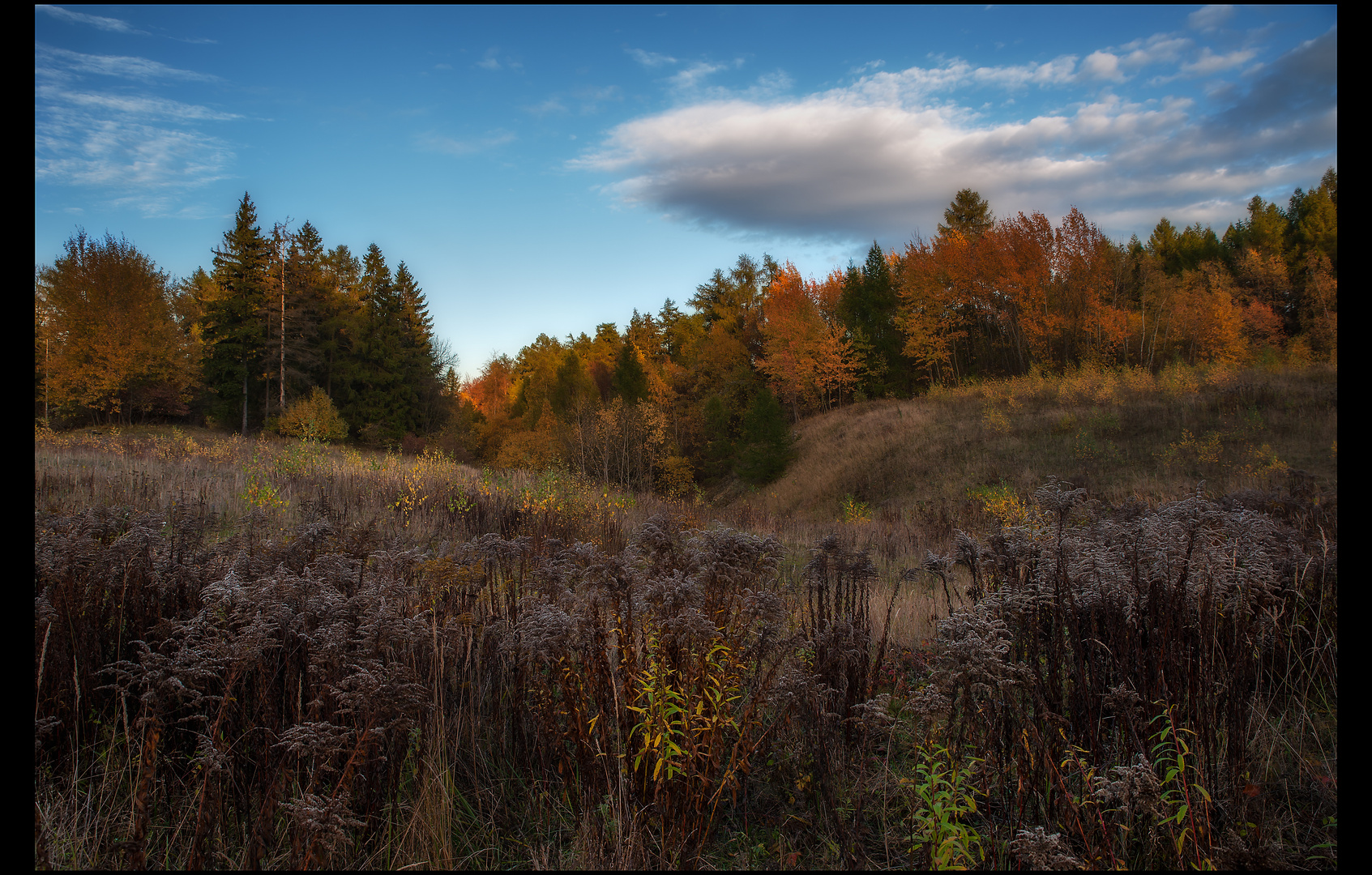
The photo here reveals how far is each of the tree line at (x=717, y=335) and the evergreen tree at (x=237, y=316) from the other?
0.39 feet

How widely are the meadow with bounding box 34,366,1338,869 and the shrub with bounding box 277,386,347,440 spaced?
2879cm

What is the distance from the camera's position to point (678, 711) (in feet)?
7.23

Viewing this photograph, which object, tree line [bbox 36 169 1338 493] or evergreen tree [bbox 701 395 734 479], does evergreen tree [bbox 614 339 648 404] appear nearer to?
tree line [bbox 36 169 1338 493]

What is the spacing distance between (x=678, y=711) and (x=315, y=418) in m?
33.2

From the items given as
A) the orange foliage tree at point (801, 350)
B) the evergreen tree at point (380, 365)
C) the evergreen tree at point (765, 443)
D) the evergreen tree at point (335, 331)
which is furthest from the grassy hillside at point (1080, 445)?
the evergreen tree at point (335, 331)

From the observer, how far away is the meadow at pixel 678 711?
6.97ft

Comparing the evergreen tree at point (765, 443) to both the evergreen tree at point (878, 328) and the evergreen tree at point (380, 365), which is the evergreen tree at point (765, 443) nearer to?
the evergreen tree at point (878, 328)

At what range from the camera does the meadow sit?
2.12m

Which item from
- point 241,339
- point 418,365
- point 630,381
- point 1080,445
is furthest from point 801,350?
point 241,339

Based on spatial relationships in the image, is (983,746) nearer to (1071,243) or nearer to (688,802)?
(688,802)

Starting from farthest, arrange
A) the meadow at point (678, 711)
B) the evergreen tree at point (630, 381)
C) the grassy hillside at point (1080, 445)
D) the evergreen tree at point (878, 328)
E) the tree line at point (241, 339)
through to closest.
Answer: the evergreen tree at point (878, 328) → the evergreen tree at point (630, 381) → the tree line at point (241, 339) → the grassy hillside at point (1080, 445) → the meadow at point (678, 711)

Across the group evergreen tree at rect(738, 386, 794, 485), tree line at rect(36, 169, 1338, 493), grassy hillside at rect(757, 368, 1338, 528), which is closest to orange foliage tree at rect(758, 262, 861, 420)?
tree line at rect(36, 169, 1338, 493)

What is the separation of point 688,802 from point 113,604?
3519mm

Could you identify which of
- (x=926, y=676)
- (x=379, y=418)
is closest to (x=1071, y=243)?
(x=926, y=676)
